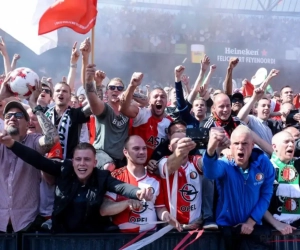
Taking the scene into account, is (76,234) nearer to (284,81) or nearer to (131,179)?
(131,179)

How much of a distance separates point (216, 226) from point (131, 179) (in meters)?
0.80

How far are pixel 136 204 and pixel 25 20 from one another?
389cm

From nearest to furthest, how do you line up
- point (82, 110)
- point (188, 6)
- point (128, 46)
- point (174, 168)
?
1. point (174, 168)
2. point (82, 110)
3. point (128, 46)
4. point (188, 6)

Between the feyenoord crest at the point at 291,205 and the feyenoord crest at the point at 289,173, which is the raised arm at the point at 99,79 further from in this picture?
the feyenoord crest at the point at 291,205

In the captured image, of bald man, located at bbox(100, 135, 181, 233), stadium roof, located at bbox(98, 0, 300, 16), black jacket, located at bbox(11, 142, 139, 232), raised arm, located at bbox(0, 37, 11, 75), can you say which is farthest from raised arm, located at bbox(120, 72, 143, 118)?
stadium roof, located at bbox(98, 0, 300, 16)

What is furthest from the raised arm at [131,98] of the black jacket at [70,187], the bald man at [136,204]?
the black jacket at [70,187]

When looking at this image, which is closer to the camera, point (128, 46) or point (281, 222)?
point (281, 222)

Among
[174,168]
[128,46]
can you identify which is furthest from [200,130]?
[128,46]

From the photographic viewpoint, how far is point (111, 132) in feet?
16.3

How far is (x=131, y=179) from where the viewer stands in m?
4.17

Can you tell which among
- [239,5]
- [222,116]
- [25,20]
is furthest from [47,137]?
[239,5]

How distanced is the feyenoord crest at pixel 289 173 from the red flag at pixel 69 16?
2933 millimetres

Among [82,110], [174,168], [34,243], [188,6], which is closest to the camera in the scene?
[34,243]

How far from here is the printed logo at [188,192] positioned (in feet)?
13.9
